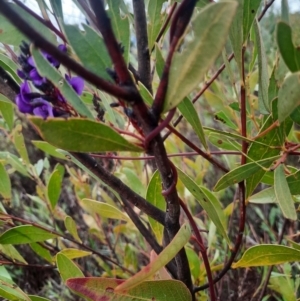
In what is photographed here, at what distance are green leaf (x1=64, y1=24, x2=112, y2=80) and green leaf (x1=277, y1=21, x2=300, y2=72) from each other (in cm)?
15

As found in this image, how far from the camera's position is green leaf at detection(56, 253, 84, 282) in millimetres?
669

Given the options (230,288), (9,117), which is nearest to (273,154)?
(9,117)

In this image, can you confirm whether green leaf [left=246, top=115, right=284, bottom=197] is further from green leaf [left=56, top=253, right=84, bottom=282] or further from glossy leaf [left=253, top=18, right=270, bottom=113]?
green leaf [left=56, top=253, right=84, bottom=282]

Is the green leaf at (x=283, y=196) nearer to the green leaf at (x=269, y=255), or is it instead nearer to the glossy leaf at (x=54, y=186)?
the green leaf at (x=269, y=255)

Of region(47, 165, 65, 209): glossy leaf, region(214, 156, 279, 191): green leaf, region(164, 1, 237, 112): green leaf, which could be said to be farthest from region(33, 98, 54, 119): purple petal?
region(47, 165, 65, 209): glossy leaf

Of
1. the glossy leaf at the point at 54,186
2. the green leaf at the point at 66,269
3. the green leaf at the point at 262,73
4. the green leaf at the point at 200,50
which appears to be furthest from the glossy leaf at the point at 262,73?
the glossy leaf at the point at 54,186

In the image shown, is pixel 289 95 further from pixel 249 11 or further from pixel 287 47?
pixel 249 11

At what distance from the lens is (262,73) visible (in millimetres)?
549

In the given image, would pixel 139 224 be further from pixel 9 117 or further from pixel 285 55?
pixel 285 55

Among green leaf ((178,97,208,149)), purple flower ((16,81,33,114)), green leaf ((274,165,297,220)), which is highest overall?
purple flower ((16,81,33,114))

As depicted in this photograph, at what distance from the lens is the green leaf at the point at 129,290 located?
0.46m

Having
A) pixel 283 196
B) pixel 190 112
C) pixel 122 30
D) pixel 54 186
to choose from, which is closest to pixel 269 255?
pixel 283 196

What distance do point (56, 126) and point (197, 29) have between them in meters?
0.13

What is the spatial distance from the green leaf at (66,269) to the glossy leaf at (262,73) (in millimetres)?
371
